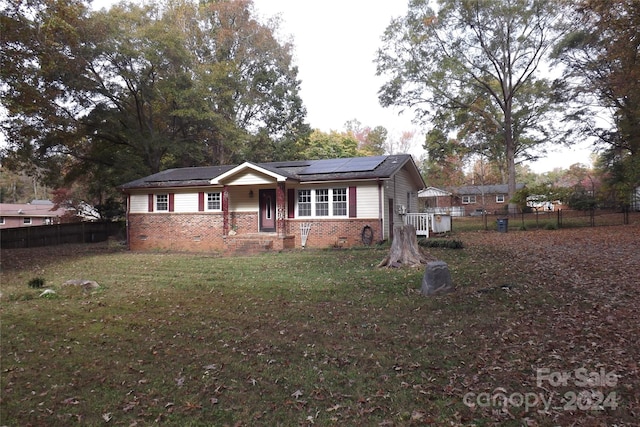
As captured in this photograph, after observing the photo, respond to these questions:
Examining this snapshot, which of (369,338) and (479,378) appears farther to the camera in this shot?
(369,338)

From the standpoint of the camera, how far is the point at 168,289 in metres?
8.20

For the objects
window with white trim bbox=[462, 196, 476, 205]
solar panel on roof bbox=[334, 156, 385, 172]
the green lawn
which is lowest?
the green lawn

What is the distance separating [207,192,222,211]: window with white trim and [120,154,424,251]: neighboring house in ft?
0.16

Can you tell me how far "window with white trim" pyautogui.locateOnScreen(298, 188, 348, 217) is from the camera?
16.4 metres

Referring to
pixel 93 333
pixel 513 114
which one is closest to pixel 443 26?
pixel 513 114

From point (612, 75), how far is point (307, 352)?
22.0 meters

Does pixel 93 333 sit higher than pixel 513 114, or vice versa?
pixel 513 114

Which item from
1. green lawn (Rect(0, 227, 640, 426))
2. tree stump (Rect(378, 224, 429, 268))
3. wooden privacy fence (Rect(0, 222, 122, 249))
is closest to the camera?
green lawn (Rect(0, 227, 640, 426))

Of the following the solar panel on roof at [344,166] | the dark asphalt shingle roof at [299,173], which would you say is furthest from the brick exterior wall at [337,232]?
the solar panel on roof at [344,166]

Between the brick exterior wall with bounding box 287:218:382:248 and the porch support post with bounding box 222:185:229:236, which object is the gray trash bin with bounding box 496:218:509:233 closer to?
the brick exterior wall with bounding box 287:218:382:248

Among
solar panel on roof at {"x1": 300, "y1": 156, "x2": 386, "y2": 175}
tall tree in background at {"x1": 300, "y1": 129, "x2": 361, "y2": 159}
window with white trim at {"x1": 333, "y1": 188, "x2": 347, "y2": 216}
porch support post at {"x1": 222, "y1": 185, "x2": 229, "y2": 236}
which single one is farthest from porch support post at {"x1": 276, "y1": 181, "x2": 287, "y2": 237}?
tall tree in background at {"x1": 300, "y1": 129, "x2": 361, "y2": 159}

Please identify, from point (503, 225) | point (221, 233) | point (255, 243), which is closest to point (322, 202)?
point (255, 243)

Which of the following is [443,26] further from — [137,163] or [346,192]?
[137,163]

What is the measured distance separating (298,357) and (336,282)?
4.08 metres
